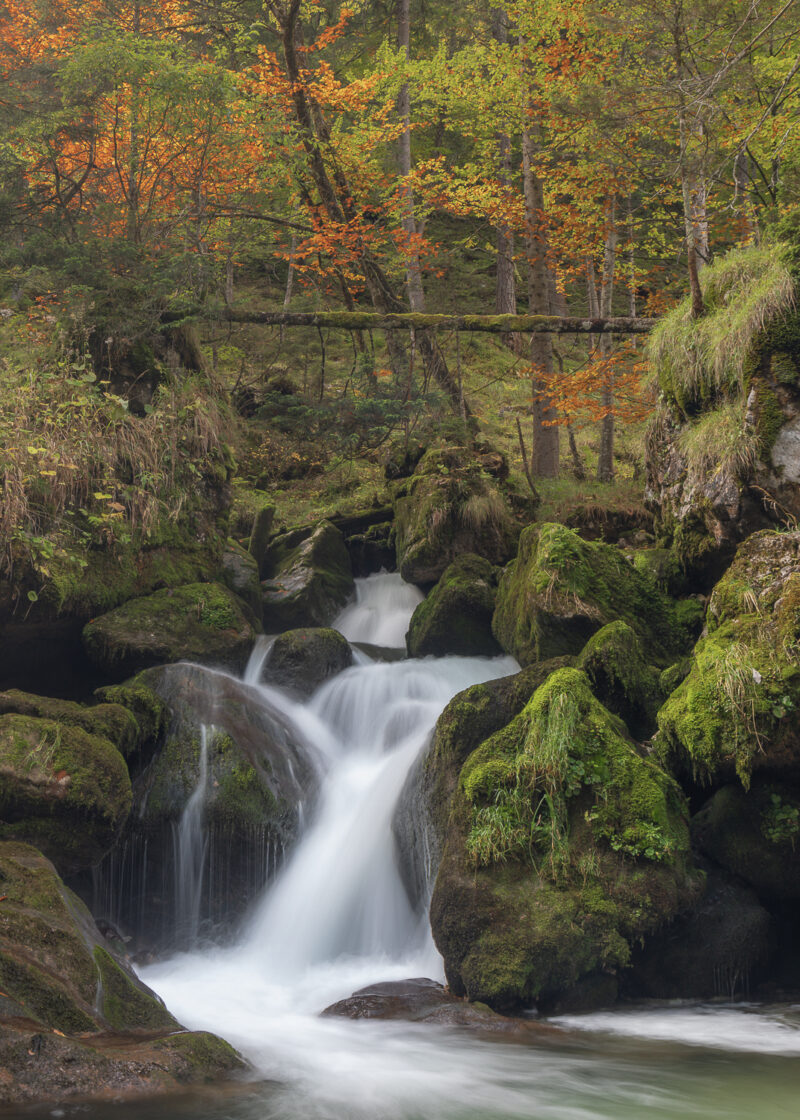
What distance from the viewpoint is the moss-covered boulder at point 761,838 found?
17.5ft

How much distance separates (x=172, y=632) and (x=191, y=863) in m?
2.65

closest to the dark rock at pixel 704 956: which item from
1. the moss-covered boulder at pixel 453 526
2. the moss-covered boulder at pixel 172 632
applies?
the moss-covered boulder at pixel 172 632

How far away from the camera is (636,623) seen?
769 centimetres

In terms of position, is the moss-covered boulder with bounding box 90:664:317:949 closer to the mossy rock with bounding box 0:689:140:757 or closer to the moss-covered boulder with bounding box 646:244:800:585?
the mossy rock with bounding box 0:689:140:757

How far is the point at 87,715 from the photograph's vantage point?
6.23 meters

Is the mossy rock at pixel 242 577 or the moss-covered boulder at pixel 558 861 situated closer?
the moss-covered boulder at pixel 558 861

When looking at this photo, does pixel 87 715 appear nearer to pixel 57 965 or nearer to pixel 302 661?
pixel 57 965

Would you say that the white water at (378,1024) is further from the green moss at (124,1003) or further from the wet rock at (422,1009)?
the green moss at (124,1003)

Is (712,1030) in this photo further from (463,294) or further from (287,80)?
(463,294)

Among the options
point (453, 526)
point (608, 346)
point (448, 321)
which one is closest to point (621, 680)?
point (453, 526)

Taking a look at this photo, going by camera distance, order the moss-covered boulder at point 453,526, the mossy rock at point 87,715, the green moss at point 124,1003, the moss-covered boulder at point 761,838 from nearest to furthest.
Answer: the green moss at point 124,1003, the moss-covered boulder at point 761,838, the mossy rock at point 87,715, the moss-covered boulder at point 453,526

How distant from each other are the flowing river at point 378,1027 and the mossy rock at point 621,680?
81.7 inches

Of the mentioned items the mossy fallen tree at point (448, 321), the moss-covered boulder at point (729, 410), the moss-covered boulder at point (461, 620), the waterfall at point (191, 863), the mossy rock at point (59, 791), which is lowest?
the waterfall at point (191, 863)

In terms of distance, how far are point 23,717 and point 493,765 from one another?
3.45 m
